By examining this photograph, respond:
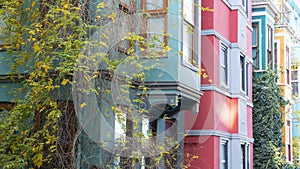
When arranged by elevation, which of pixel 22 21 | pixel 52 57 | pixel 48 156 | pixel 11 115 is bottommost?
pixel 48 156

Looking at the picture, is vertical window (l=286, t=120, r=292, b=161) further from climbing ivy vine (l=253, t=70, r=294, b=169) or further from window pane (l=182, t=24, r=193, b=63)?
window pane (l=182, t=24, r=193, b=63)

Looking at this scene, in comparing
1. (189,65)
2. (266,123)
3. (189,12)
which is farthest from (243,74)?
(189,65)

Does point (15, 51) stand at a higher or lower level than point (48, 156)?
higher

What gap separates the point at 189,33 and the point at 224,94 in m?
2.83

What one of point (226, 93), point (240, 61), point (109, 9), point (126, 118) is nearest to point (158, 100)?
point (126, 118)

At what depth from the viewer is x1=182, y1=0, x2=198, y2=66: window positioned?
1319 cm

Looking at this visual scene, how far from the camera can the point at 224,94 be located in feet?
51.7

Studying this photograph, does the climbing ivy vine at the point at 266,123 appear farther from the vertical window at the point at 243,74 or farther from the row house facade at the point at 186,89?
the vertical window at the point at 243,74

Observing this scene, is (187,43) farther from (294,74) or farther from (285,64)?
(294,74)

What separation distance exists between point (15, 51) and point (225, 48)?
22.2 ft

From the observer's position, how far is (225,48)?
16.3m

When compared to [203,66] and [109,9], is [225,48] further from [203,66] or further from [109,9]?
[109,9]

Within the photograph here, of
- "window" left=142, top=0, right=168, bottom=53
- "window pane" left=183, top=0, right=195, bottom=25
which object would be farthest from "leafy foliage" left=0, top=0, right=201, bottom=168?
"window pane" left=183, top=0, right=195, bottom=25

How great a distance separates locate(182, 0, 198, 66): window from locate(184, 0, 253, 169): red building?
38.7 inches
